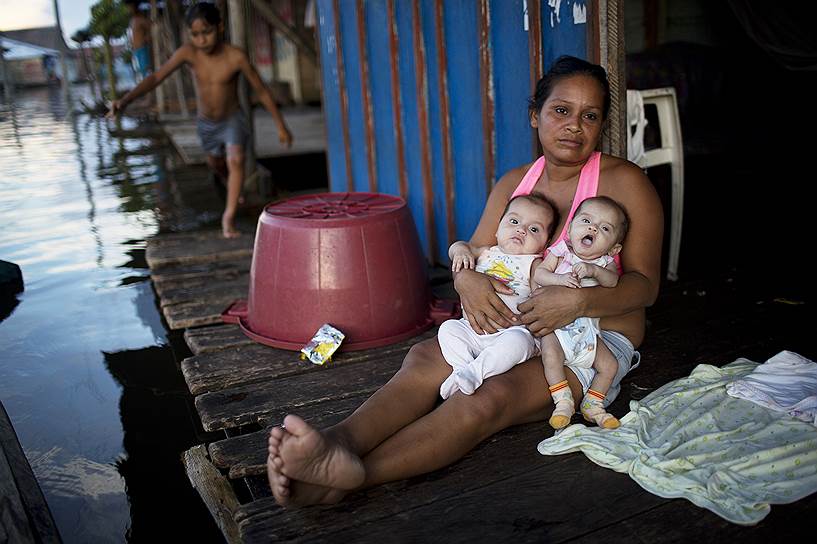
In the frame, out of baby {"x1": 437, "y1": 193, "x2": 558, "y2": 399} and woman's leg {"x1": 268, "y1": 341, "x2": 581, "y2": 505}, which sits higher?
baby {"x1": 437, "y1": 193, "x2": 558, "y2": 399}

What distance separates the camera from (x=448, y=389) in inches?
80.0

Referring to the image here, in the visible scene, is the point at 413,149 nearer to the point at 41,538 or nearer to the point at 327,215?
the point at 327,215

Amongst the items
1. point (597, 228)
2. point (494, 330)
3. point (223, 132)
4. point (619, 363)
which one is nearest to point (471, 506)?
point (494, 330)

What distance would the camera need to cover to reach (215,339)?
3.04 meters

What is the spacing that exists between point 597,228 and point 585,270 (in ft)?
0.46

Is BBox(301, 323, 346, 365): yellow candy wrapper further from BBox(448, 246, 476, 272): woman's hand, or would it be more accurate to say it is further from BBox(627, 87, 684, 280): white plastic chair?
BBox(627, 87, 684, 280): white plastic chair

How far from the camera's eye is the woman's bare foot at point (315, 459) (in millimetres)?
1589

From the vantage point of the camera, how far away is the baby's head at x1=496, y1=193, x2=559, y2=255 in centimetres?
228

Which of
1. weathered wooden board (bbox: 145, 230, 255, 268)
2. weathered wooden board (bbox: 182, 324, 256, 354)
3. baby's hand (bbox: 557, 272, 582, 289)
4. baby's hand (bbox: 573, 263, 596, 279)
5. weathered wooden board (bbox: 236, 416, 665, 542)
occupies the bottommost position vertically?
weathered wooden board (bbox: 236, 416, 665, 542)

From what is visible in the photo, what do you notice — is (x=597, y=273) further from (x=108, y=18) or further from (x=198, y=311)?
(x=108, y=18)

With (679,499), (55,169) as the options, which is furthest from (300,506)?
(55,169)

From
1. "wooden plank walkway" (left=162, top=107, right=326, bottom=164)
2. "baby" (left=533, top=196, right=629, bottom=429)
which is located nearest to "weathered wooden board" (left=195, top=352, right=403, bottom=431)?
"baby" (left=533, top=196, right=629, bottom=429)

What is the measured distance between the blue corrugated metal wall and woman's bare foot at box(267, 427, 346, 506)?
186 cm

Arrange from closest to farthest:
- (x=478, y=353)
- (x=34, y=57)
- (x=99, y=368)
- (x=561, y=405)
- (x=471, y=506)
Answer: (x=471, y=506)
(x=561, y=405)
(x=478, y=353)
(x=99, y=368)
(x=34, y=57)
